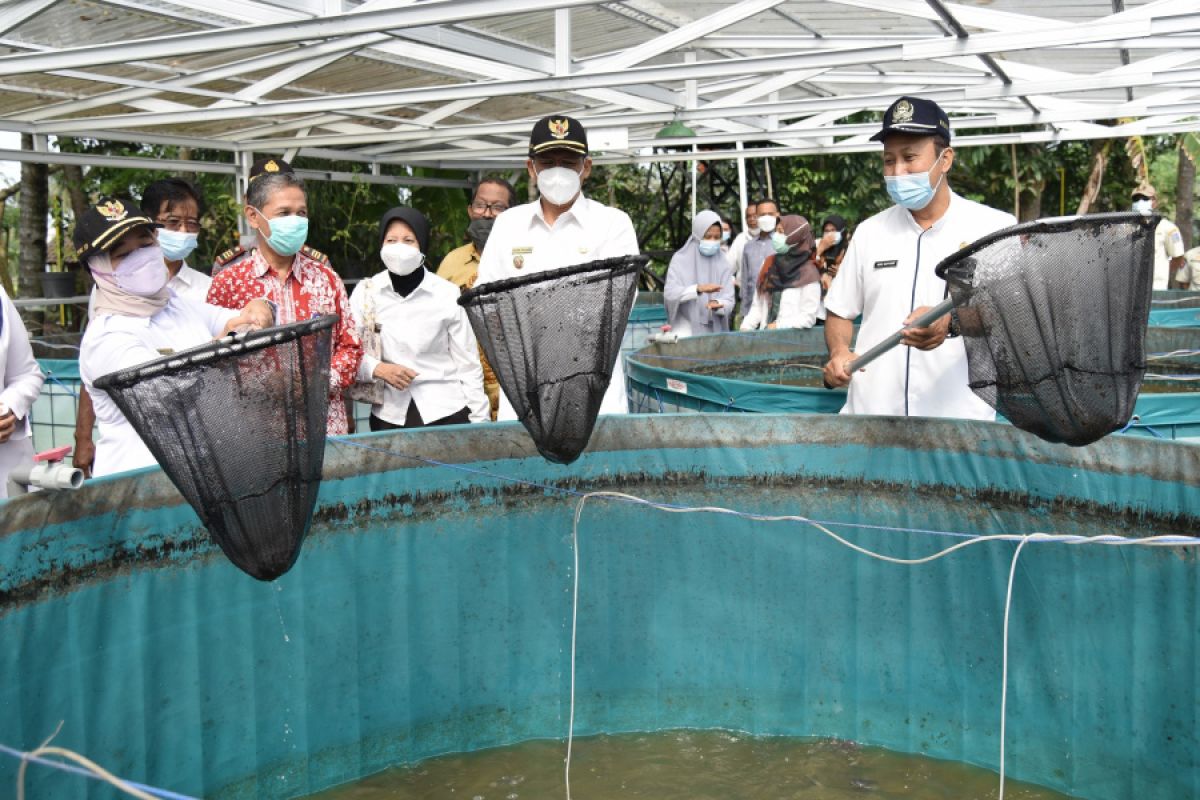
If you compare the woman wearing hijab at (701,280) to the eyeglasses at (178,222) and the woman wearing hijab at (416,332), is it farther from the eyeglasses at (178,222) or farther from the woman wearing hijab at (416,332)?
the eyeglasses at (178,222)

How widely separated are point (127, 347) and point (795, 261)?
8.40m

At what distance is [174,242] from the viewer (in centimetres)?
511

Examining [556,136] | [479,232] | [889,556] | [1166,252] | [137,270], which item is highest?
[1166,252]

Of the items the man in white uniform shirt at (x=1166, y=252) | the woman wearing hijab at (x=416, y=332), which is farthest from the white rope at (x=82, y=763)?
the man in white uniform shirt at (x=1166, y=252)

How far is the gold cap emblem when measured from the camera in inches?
139

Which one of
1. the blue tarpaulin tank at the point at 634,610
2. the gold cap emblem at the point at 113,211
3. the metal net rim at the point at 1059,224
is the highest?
the gold cap emblem at the point at 113,211

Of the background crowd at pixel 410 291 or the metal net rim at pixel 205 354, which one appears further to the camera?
the background crowd at pixel 410 291

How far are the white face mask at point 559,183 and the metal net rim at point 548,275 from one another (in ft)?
4.10

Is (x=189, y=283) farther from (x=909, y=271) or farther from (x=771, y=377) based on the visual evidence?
(x=771, y=377)

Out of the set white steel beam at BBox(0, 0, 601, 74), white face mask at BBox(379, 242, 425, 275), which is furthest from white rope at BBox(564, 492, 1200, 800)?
white steel beam at BBox(0, 0, 601, 74)

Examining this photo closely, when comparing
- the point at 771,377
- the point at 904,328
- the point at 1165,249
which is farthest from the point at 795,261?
the point at 904,328

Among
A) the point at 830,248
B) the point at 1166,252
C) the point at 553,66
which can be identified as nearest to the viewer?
the point at 553,66

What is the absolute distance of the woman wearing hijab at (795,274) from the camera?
1119 centimetres

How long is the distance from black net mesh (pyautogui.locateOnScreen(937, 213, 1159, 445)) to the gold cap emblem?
2.32 m
